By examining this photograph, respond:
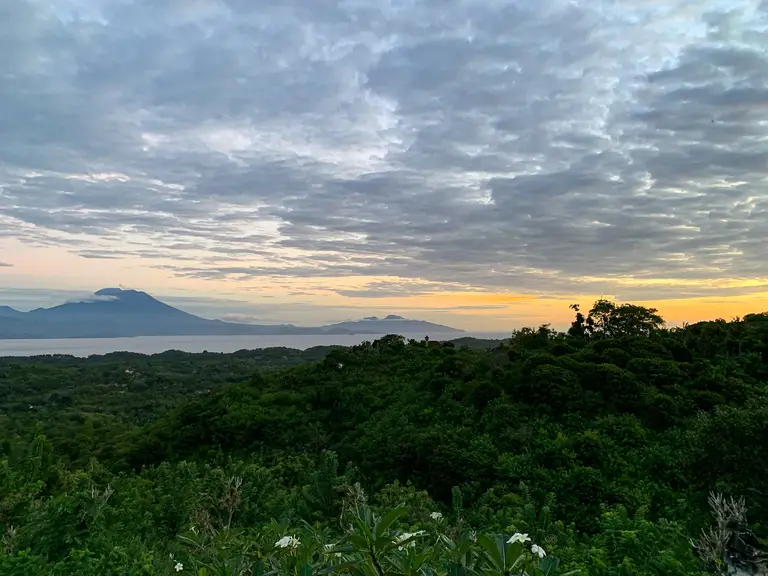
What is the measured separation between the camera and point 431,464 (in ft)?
31.6

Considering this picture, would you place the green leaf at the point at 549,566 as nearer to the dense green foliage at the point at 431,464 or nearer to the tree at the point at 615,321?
the dense green foliage at the point at 431,464

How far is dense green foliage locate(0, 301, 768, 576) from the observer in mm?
3463

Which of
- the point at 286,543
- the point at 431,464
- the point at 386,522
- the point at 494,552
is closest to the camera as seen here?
the point at 494,552

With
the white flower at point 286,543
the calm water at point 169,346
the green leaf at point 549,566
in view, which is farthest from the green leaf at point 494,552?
the calm water at point 169,346

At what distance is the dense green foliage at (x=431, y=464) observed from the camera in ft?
11.4

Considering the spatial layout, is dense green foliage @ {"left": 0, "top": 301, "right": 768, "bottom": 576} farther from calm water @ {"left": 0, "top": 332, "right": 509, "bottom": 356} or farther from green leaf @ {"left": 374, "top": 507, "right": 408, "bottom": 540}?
calm water @ {"left": 0, "top": 332, "right": 509, "bottom": 356}

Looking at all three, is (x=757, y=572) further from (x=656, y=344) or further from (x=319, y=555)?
(x=656, y=344)

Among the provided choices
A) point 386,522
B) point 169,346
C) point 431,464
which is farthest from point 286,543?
point 169,346

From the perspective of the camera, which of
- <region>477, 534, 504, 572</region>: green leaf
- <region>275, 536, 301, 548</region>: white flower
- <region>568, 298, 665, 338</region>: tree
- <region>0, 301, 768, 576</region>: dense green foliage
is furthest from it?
<region>568, 298, 665, 338</region>: tree

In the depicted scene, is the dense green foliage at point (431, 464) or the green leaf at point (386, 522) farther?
the dense green foliage at point (431, 464)

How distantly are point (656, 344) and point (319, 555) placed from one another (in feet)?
43.6

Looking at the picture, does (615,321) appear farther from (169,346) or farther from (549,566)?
(169,346)

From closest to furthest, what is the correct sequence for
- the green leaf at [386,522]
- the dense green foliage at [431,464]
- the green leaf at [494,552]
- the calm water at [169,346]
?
1. the green leaf at [494,552]
2. the green leaf at [386,522]
3. the dense green foliage at [431,464]
4. the calm water at [169,346]

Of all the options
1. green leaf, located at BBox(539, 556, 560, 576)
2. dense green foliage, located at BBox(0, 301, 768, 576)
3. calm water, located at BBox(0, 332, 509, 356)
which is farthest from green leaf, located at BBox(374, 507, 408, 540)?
calm water, located at BBox(0, 332, 509, 356)
